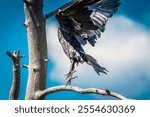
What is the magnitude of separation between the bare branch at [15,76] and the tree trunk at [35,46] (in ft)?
0.37

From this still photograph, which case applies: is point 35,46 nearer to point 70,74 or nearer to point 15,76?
point 15,76

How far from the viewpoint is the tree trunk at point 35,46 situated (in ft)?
9.29

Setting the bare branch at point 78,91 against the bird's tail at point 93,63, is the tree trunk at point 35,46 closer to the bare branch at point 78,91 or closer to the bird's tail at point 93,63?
the bare branch at point 78,91

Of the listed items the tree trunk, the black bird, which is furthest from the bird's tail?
the tree trunk

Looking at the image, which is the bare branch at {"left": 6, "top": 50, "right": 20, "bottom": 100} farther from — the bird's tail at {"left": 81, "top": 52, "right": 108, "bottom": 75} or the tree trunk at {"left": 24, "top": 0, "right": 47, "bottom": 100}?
the bird's tail at {"left": 81, "top": 52, "right": 108, "bottom": 75}

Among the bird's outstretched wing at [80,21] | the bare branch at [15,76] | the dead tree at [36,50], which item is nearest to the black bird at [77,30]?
the bird's outstretched wing at [80,21]

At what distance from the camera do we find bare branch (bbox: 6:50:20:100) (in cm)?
291

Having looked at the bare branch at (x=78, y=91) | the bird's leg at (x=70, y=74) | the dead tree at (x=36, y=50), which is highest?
the dead tree at (x=36, y=50)

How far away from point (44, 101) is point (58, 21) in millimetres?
601

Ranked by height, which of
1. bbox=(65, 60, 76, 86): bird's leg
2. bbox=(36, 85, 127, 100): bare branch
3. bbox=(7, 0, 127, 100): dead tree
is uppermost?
bbox=(7, 0, 127, 100): dead tree

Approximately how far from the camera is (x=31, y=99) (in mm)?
2871

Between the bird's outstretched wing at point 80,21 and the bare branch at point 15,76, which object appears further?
the bare branch at point 15,76

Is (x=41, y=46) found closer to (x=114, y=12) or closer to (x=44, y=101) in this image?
(x=44, y=101)

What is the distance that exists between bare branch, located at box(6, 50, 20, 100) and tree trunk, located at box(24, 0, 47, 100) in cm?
11
